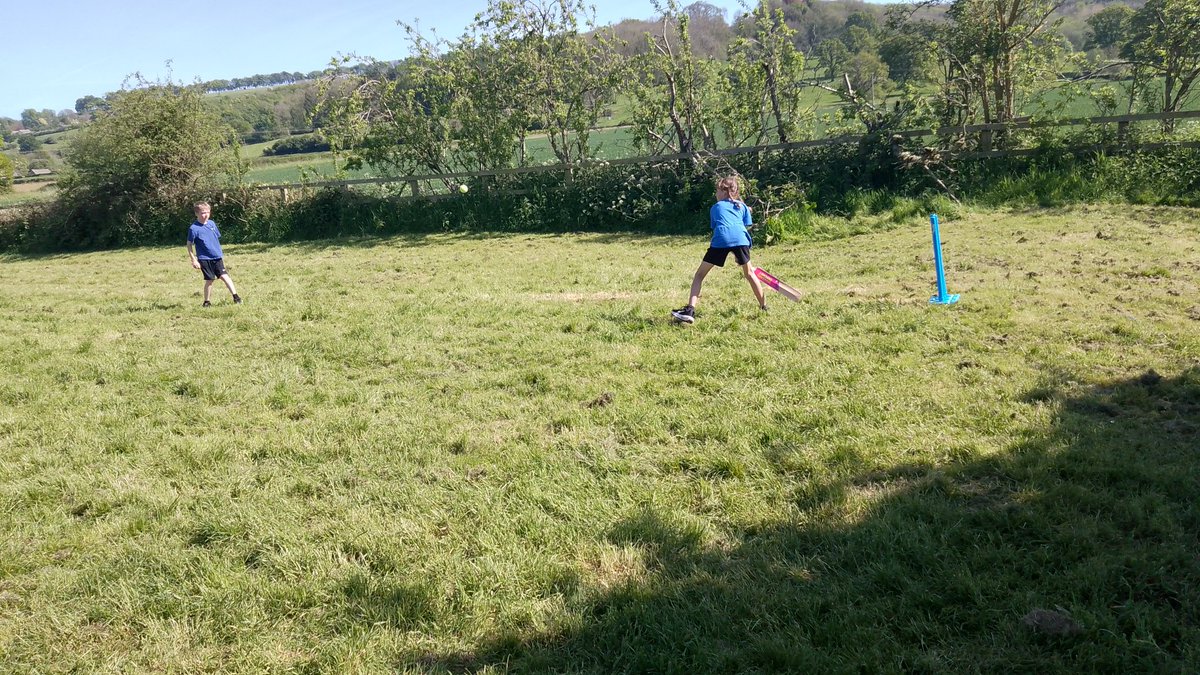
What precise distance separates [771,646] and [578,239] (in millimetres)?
12270

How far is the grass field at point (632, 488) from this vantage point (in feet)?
9.16

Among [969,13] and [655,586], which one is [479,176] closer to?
[969,13]

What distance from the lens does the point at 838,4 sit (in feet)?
86.3

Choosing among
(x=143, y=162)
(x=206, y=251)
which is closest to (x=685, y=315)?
(x=206, y=251)

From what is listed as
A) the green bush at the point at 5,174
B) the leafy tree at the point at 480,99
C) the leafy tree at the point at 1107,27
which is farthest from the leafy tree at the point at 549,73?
the green bush at the point at 5,174

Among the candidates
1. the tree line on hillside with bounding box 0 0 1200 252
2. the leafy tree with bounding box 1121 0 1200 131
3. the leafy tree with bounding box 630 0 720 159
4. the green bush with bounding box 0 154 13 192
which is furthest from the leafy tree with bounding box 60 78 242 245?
the leafy tree with bounding box 1121 0 1200 131

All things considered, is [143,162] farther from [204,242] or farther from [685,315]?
[685,315]

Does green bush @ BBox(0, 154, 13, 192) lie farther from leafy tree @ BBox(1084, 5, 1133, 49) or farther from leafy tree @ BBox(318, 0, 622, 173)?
leafy tree @ BBox(1084, 5, 1133, 49)

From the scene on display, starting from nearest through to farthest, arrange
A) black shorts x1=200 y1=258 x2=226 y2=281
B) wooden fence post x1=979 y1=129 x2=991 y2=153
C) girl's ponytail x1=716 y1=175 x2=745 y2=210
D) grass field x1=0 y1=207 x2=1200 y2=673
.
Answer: grass field x1=0 y1=207 x2=1200 y2=673, girl's ponytail x1=716 y1=175 x2=745 y2=210, black shorts x1=200 y1=258 x2=226 y2=281, wooden fence post x1=979 y1=129 x2=991 y2=153

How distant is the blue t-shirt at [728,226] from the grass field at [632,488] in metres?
0.77

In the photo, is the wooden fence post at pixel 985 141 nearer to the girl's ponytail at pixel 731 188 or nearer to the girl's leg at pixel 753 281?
the girl's ponytail at pixel 731 188

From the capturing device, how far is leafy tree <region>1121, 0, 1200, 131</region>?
492 inches

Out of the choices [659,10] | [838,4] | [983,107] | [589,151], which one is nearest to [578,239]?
[589,151]

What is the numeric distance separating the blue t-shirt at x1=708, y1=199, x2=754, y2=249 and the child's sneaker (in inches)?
28.3
